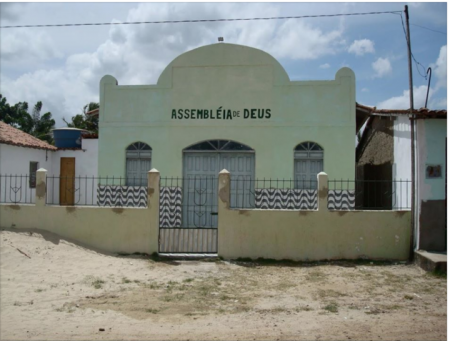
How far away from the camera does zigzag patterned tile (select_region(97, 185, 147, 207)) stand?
1295 cm

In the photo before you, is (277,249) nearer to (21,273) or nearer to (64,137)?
(21,273)

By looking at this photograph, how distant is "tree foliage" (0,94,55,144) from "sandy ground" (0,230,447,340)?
22093mm

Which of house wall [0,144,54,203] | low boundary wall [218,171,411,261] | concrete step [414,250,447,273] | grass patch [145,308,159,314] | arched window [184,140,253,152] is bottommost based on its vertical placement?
grass patch [145,308,159,314]

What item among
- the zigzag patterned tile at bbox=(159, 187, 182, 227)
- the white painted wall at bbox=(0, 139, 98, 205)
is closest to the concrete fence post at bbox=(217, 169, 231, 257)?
the zigzag patterned tile at bbox=(159, 187, 182, 227)

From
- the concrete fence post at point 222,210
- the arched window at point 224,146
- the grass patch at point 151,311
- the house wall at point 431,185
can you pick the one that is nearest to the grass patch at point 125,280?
the grass patch at point 151,311

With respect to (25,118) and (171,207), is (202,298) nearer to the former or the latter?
(171,207)

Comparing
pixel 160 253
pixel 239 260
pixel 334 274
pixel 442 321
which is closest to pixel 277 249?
pixel 239 260

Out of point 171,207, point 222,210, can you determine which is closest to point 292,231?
point 222,210

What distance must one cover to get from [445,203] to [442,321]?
409cm

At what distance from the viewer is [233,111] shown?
42.3 feet

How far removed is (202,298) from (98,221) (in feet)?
13.2

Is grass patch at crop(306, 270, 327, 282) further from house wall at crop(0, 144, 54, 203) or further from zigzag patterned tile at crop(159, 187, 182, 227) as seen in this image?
house wall at crop(0, 144, 54, 203)

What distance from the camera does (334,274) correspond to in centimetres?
821

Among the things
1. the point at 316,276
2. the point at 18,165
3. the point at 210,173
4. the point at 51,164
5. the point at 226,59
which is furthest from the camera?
the point at 51,164
